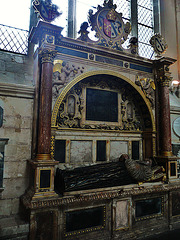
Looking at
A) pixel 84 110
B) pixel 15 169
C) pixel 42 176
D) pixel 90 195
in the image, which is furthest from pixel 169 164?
pixel 15 169

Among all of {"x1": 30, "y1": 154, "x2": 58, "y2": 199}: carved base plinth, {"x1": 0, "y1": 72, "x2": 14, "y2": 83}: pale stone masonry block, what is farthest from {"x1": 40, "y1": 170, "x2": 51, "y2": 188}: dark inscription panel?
{"x1": 0, "y1": 72, "x2": 14, "y2": 83}: pale stone masonry block

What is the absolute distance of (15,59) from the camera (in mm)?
4180

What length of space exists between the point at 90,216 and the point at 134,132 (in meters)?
2.33

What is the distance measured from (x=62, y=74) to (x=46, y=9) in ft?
3.92

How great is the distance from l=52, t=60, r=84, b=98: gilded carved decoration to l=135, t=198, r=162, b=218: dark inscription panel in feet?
9.12

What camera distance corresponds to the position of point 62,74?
4.01 meters

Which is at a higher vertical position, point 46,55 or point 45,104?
point 46,55

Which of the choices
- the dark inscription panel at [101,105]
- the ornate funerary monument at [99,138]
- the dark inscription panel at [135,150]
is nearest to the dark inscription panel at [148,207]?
the ornate funerary monument at [99,138]

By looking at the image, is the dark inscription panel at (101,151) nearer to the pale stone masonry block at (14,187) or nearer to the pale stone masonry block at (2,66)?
the pale stone masonry block at (14,187)

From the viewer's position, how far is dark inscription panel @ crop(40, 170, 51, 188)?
330cm

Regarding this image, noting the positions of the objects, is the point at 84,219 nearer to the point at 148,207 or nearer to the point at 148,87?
the point at 148,207

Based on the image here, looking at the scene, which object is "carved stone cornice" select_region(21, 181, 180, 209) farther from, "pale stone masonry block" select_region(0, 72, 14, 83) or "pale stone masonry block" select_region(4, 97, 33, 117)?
"pale stone masonry block" select_region(0, 72, 14, 83)

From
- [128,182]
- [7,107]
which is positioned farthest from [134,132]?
[7,107]

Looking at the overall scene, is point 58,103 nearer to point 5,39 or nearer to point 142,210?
point 5,39
